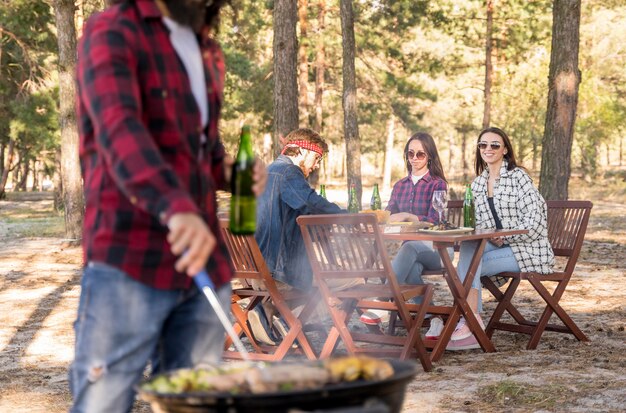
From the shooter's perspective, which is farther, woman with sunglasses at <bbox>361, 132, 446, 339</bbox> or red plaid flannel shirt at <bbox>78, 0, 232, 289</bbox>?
woman with sunglasses at <bbox>361, 132, 446, 339</bbox>

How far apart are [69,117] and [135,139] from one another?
15828mm

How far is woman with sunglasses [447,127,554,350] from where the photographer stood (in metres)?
7.45

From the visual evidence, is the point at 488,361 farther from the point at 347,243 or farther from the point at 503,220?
the point at 347,243

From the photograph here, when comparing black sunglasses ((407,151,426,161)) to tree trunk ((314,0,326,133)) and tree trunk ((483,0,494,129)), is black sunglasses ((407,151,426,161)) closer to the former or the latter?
tree trunk ((483,0,494,129))

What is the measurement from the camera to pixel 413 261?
25.0ft

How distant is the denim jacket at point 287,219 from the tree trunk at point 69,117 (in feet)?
35.2

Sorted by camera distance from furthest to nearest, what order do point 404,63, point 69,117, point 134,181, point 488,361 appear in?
point 404,63 < point 69,117 < point 488,361 < point 134,181

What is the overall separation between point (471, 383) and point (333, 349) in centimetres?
112

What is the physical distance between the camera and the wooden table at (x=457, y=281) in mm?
6852

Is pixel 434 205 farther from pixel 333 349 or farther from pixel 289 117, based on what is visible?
pixel 289 117

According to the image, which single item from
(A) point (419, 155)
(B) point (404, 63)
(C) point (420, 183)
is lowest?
(C) point (420, 183)

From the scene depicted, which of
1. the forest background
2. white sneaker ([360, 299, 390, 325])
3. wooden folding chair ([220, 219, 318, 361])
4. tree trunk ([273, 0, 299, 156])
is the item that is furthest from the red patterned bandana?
the forest background

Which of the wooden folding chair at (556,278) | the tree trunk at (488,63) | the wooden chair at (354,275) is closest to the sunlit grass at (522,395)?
the wooden chair at (354,275)

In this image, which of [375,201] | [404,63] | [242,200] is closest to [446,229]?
[375,201]
